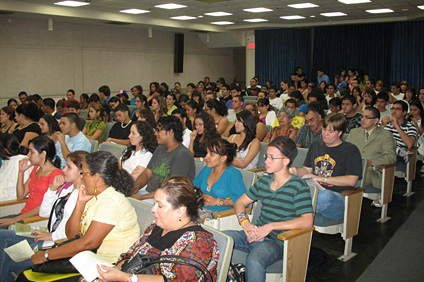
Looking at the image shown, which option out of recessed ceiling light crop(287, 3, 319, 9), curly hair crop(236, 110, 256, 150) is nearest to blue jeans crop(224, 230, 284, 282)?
curly hair crop(236, 110, 256, 150)

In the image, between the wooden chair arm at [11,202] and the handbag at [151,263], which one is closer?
the handbag at [151,263]

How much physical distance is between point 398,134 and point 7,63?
10.0 metres

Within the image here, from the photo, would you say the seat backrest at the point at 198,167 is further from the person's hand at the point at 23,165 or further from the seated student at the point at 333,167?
the person's hand at the point at 23,165

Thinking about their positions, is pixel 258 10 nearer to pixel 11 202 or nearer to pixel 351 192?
pixel 351 192

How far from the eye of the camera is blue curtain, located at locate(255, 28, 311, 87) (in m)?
15.5

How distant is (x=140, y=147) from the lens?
4039 millimetres

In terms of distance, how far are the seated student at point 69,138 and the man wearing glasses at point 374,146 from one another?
→ 10.4 ft

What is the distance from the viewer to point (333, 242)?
12.8ft

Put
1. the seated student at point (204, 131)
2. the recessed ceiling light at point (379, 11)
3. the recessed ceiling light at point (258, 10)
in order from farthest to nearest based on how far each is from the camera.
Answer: the recessed ceiling light at point (379, 11)
the recessed ceiling light at point (258, 10)
the seated student at point (204, 131)

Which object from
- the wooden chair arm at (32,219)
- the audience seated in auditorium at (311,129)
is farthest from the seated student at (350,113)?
the wooden chair arm at (32,219)

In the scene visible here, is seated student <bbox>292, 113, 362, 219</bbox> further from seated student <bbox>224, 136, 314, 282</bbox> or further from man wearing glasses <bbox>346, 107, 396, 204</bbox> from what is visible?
man wearing glasses <bbox>346, 107, 396, 204</bbox>

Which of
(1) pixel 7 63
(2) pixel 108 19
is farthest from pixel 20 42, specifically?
(2) pixel 108 19

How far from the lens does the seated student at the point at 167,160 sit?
141 inches

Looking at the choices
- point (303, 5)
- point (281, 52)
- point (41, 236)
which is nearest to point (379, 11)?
point (303, 5)
